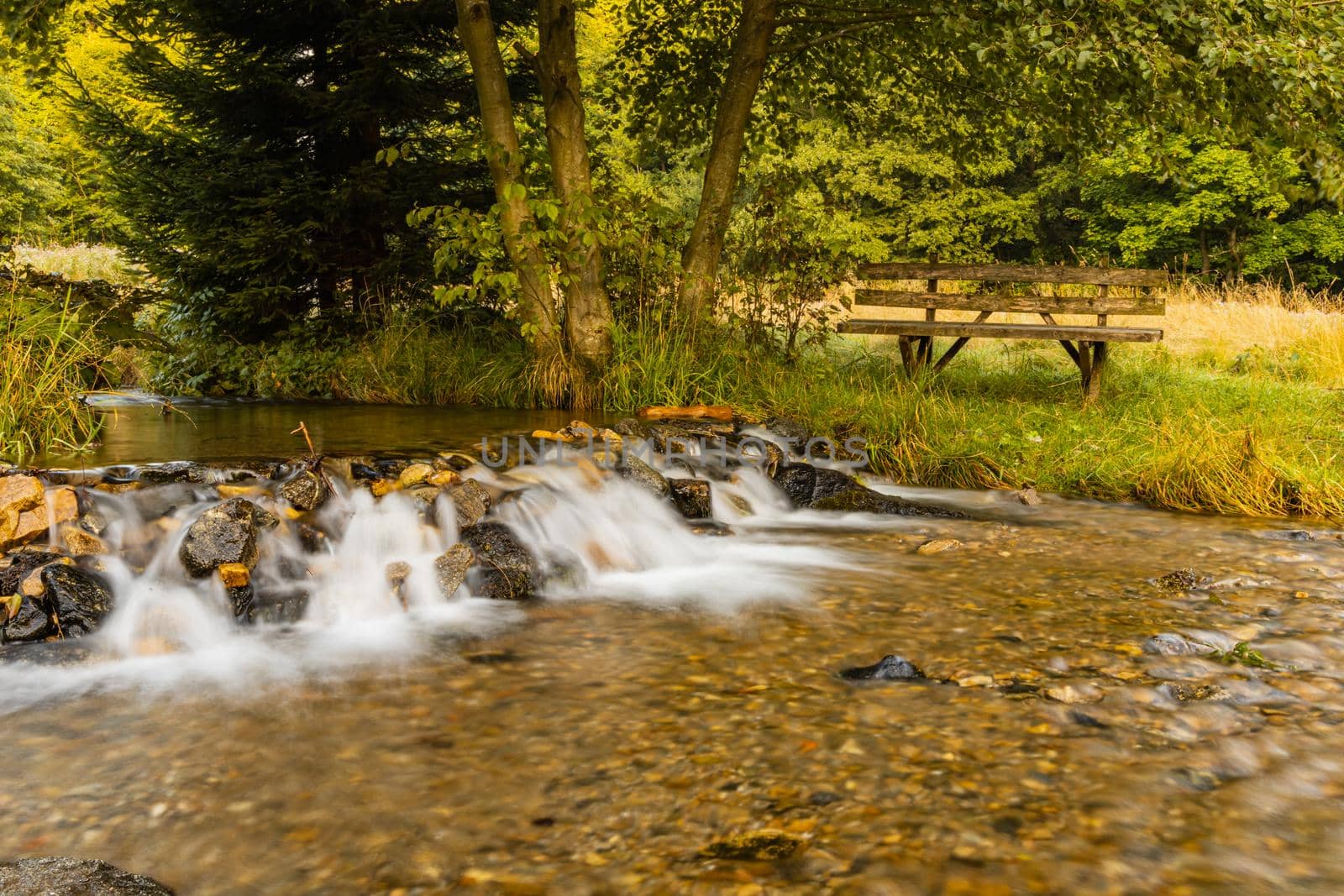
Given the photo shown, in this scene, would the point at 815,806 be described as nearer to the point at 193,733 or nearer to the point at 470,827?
the point at 470,827

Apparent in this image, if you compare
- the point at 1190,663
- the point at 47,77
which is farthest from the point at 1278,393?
the point at 47,77

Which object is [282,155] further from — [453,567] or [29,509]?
[453,567]

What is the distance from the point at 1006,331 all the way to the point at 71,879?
813 cm

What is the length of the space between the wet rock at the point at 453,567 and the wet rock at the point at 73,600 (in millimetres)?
1387

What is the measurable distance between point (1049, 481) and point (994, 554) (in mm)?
1852

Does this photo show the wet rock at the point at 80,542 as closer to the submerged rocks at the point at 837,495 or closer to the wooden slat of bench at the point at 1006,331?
the submerged rocks at the point at 837,495

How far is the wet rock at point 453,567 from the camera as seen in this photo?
187 inches

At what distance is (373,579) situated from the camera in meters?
4.71

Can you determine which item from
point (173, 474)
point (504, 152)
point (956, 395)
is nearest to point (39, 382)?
point (173, 474)

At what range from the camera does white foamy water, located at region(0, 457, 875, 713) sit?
3.83 m

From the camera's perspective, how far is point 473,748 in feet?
10.1

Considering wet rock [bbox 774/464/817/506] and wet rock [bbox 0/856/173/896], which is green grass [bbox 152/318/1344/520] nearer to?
wet rock [bbox 774/464/817/506]

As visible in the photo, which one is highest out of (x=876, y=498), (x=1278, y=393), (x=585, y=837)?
(x=1278, y=393)

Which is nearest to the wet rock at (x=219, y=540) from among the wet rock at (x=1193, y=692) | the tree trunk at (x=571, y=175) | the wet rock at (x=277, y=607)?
the wet rock at (x=277, y=607)
